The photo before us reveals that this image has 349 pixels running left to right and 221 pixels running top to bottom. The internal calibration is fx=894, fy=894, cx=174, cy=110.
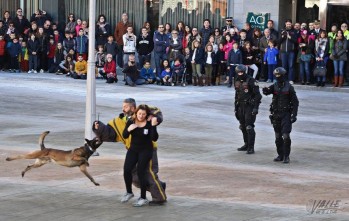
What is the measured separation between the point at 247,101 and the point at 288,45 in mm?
12200

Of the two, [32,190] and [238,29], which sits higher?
[238,29]

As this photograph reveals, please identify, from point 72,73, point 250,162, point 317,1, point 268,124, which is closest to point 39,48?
point 72,73

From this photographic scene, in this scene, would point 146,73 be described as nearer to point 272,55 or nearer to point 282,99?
point 272,55

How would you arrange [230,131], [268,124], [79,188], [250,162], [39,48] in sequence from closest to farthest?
[79,188] → [250,162] → [230,131] → [268,124] → [39,48]

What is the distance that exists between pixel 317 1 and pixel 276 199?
18562 millimetres

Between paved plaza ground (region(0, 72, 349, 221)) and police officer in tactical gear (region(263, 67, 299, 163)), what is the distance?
39 centimetres

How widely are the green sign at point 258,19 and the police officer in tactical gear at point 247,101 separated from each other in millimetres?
13695

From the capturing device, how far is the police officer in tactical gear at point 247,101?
55.6 ft

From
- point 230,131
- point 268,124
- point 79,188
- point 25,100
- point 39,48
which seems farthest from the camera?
point 39,48

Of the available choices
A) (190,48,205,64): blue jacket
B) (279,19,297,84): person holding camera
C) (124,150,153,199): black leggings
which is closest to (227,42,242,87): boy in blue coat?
(190,48,205,64): blue jacket

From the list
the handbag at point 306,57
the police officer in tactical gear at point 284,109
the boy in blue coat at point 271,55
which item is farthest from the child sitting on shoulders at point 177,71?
the police officer in tactical gear at point 284,109

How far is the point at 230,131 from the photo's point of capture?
2012 cm

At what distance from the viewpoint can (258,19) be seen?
101ft

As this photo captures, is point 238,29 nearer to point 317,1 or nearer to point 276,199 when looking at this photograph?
point 317,1
